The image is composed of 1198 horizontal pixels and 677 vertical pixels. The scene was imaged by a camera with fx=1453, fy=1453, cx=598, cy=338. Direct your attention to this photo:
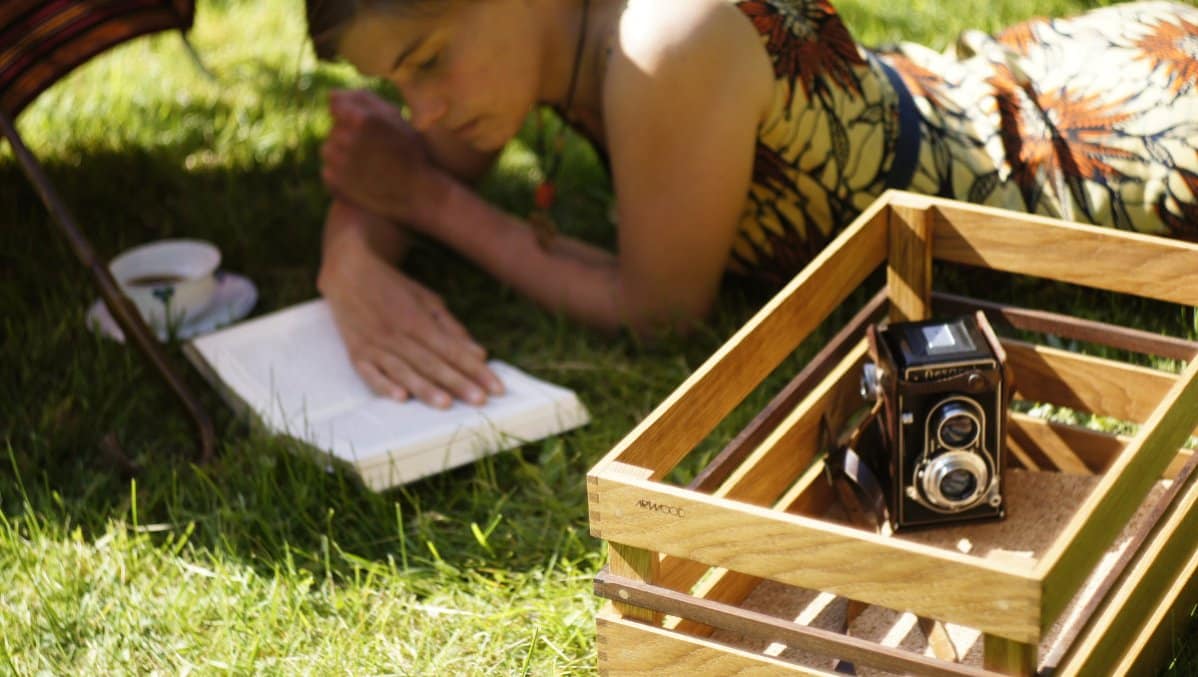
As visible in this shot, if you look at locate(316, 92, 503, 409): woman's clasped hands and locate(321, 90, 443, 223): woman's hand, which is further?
locate(321, 90, 443, 223): woman's hand

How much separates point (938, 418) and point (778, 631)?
1.35 ft

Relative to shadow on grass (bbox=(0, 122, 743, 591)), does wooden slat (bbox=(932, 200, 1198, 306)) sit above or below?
above

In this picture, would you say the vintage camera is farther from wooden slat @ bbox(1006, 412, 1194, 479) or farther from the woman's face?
the woman's face

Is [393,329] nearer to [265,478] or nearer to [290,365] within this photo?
[290,365]

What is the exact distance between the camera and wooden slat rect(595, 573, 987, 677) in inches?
42.6

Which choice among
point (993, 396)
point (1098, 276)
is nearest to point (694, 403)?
point (993, 396)

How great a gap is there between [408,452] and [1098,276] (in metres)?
0.83

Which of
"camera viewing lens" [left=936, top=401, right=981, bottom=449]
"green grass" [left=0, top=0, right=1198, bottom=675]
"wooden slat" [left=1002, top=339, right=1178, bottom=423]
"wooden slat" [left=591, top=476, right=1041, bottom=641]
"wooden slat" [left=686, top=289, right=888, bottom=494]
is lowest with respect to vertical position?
"green grass" [left=0, top=0, right=1198, bottom=675]

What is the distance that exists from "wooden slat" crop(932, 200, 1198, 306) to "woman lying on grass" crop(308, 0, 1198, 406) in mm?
405

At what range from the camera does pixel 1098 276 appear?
1.49 metres

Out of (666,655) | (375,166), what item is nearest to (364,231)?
(375,166)

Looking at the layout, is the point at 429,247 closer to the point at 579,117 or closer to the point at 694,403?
the point at 579,117

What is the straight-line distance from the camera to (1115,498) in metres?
1.12

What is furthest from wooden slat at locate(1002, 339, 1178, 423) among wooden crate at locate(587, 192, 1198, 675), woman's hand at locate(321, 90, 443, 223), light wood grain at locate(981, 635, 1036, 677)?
woman's hand at locate(321, 90, 443, 223)
